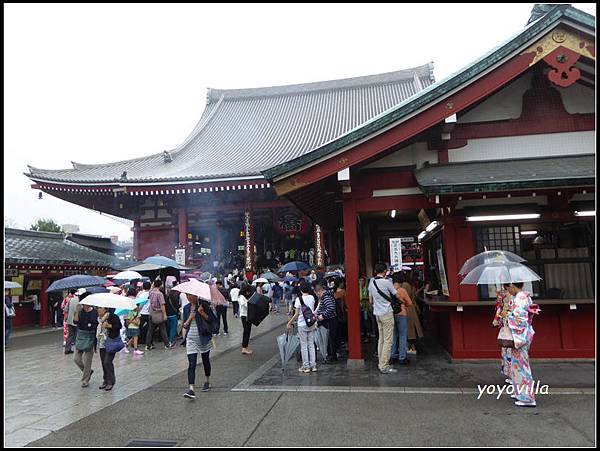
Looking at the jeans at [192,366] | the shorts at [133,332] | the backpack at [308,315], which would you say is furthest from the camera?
the shorts at [133,332]

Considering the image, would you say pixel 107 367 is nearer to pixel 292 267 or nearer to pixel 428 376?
pixel 428 376

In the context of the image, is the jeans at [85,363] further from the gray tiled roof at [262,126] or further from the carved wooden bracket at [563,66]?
the gray tiled roof at [262,126]

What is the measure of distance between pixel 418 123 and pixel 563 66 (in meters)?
2.55

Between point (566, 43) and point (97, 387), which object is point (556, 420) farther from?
point (97, 387)

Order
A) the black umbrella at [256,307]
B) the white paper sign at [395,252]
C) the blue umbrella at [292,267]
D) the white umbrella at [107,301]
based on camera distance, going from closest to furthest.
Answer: the white umbrella at [107,301], the black umbrella at [256,307], the blue umbrella at [292,267], the white paper sign at [395,252]

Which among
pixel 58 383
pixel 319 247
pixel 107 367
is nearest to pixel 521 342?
pixel 107 367

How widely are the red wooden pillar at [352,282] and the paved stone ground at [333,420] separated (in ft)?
5.19

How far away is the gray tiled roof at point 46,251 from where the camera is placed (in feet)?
61.2

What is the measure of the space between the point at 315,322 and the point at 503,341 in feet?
10.8

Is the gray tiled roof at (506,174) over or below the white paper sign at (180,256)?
over

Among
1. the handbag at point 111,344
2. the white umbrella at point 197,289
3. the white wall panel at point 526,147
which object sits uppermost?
the white wall panel at point 526,147

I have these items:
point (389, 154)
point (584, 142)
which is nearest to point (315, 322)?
point (389, 154)

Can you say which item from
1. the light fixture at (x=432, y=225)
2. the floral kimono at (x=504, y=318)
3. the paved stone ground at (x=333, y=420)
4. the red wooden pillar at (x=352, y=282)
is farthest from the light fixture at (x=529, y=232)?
the red wooden pillar at (x=352, y=282)

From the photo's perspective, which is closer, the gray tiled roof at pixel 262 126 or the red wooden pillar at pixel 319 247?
the red wooden pillar at pixel 319 247
